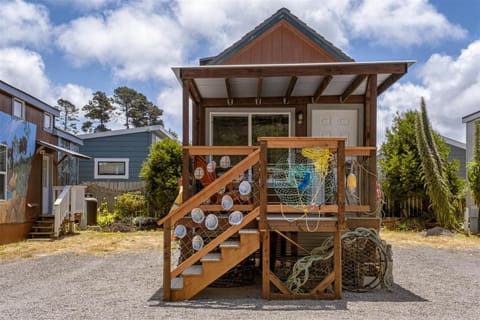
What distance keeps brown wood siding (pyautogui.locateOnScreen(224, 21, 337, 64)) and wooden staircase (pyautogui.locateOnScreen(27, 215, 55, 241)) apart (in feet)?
26.1

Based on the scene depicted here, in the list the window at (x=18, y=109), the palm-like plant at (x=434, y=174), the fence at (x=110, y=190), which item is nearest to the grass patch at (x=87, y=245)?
the window at (x=18, y=109)

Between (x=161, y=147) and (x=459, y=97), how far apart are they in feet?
74.5

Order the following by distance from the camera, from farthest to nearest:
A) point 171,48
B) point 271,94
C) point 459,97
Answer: point 459,97, point 171,48, point 271,94

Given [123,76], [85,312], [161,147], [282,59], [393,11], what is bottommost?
[85,312]

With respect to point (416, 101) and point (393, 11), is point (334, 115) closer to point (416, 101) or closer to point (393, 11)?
point (393, 11)

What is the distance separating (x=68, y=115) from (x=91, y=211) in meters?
26.3

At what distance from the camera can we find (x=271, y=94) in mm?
9438

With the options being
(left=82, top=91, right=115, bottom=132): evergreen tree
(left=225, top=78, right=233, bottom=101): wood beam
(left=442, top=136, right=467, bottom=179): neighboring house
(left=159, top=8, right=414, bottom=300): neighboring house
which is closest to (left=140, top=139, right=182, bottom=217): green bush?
(left=159, top=8, right=414, bottom=300): neighboring house

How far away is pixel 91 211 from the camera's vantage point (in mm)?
17500

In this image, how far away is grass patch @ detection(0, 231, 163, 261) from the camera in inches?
438

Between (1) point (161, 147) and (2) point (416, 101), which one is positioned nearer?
(2) point (416, 101)

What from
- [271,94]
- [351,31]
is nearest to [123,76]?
[351,31]

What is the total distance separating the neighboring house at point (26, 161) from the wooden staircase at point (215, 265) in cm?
805

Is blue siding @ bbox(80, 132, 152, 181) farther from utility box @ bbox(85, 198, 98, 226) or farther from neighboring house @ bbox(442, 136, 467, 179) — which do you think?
neighboring house @ bbox(442, 136, 467, 179)
